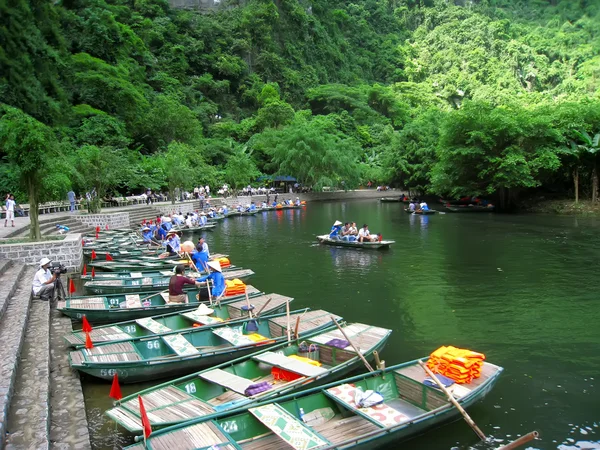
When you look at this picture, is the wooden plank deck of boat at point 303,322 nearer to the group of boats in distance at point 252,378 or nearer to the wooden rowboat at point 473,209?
the group of boats in distance at point 252,378

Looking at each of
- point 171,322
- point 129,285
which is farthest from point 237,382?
point 129,285

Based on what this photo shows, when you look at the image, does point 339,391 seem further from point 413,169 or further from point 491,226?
point 413,169

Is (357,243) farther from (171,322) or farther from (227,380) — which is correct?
(227,380)

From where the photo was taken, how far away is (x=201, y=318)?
35.2 feet

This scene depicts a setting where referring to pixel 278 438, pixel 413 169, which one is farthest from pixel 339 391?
pixel 413 169

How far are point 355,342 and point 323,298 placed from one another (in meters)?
5.45

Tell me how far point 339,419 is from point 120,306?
717 centimetres

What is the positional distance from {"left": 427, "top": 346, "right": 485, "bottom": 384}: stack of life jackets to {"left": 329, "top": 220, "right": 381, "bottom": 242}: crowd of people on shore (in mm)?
14950

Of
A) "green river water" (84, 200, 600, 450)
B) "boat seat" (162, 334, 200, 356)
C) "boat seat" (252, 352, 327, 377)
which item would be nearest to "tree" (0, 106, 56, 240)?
"green river water" (84, 200, 600, 450)

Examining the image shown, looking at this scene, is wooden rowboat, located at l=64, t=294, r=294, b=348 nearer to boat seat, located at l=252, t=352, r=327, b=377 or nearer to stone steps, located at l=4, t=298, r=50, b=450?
stone steps, located at l=4, t=298, r=50, b=450

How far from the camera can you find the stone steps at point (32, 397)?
5824mm

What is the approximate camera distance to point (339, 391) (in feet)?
23.4

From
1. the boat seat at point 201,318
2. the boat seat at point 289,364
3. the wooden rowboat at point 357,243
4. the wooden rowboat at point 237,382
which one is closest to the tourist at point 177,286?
the boat seat at point 201,318

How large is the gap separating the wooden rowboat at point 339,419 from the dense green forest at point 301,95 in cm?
1258
